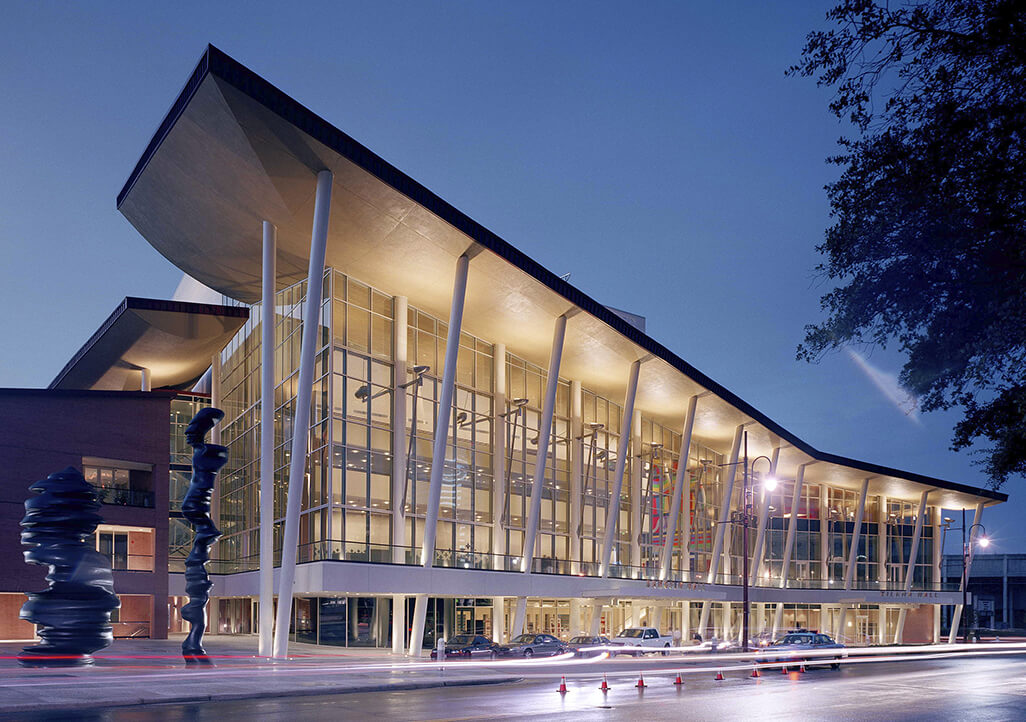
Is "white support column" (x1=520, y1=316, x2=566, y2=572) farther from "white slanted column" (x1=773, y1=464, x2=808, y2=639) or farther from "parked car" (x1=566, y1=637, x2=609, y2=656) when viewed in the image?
"white slanted column" (x1=773, y1=464, x2=808, y2=639)

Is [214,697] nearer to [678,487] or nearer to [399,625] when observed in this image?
[399,625]

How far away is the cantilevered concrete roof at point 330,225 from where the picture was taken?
31.5 metres

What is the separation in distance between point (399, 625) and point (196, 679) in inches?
654

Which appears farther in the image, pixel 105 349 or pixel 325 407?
pixel 105 349

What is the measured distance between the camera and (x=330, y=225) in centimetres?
3784

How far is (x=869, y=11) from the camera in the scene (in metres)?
11.4

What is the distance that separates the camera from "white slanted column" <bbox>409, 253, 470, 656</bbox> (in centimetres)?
3991

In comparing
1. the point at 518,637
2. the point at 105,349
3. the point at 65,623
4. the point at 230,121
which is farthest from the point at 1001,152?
the point at 105,349

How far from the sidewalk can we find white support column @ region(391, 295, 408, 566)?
299 inches

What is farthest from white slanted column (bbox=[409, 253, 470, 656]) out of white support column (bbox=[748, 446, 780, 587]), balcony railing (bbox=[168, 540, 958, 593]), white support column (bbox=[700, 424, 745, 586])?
white support column (bbox=[748, 446, 780, 587])

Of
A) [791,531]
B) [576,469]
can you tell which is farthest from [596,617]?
[791,531]

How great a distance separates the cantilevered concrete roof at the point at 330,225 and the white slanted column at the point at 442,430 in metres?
1.18

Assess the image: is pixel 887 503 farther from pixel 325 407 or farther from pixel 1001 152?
pixel 1001 152

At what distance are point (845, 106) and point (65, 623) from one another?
25932 millimetres
